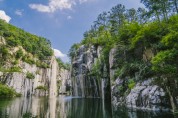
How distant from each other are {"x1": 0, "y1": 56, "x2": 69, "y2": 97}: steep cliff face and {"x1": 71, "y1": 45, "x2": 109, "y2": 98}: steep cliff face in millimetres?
13490

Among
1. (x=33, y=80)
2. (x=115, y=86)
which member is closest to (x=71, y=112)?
(x=115, y=86)

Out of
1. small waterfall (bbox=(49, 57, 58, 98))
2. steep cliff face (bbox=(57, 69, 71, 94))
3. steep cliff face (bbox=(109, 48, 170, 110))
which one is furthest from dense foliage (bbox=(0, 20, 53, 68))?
steep cliff face (bbox=(109, 48, 170, 110))

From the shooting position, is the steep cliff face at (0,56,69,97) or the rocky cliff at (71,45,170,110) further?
the steep cliff face at (0,56,69,97)

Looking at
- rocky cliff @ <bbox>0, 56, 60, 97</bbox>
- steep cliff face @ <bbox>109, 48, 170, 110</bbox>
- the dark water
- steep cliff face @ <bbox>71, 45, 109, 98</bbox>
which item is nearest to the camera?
the dark water

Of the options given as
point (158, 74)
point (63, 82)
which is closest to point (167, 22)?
point (158, 74)

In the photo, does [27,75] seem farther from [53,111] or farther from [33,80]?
[53,111]

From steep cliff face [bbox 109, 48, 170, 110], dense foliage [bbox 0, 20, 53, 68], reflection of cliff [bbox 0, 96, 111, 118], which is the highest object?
dense foliage [bbox 0, 20, 53, 68]

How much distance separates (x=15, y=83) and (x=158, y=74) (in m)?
41.9

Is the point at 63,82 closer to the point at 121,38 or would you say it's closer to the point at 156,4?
the point at 121,38

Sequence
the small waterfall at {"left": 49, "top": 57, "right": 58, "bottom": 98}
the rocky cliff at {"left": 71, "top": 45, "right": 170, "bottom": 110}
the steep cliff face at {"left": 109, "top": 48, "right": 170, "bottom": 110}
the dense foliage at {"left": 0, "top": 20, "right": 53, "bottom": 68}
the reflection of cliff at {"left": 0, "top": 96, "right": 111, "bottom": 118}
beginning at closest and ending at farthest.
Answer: the reflection of cliff at {"left": 0, "top": 96, "right": 111, "bottom": 118}
the steep cliff face at {"left": 109, "top": 48, "right": 170, "bottom": 110}
the rocky cliff at {"left": 71, "top": 45, "right": 170, "bottom": 110}
the dense foliage at {"left": 0, "top": 20, "right": 53, "bottom": 68}
the small waterfall at {"left": 49, "top": 57, "right": 58, "bottom": 98}

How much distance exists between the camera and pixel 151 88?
2031 cm

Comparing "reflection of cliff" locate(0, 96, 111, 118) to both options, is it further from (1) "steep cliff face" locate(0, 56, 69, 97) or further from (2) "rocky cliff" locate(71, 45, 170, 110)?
(1) "steep cliff face" locate(0, 56, 69, 97)

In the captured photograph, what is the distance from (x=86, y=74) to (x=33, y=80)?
70.4 ft

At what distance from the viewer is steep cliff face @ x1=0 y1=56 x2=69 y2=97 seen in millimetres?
51750
